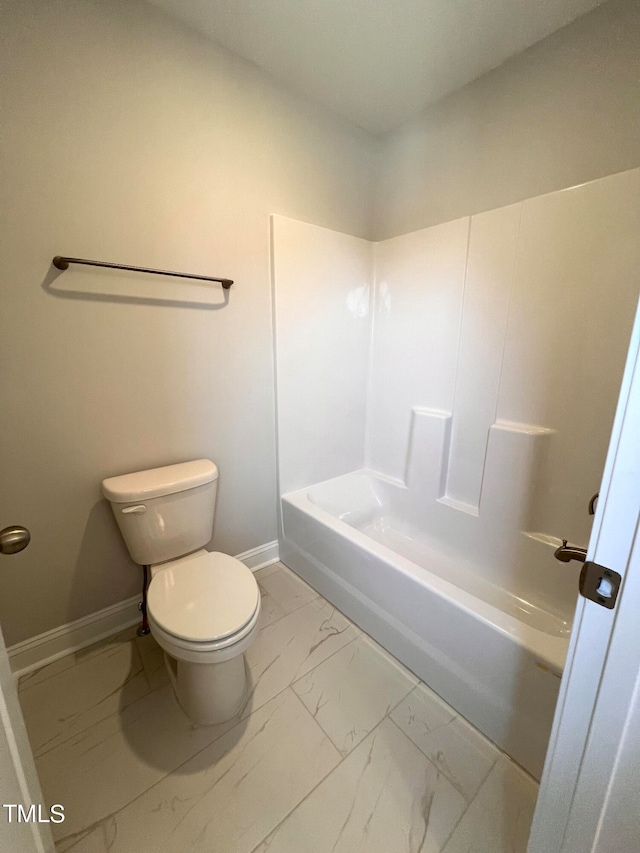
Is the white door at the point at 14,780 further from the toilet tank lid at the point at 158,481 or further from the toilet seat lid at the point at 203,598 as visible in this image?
the toilet tank lid at the point at 158,481

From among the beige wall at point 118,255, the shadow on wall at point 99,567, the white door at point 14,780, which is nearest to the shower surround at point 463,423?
the beige wall at point 118,255

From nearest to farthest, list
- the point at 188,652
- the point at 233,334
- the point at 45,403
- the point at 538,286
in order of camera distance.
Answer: the point at 188,652 → the point at 45,403 → the point at 538,286 → the point at 233,334

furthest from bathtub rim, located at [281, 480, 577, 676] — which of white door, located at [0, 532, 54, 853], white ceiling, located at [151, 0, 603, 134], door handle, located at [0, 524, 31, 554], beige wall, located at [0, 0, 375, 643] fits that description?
white ceiling, located at [151, 0, 603, 134]

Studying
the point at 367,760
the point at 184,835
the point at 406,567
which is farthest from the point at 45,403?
the point at 367,760

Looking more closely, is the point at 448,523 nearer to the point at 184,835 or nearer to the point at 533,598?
the point at 533,598

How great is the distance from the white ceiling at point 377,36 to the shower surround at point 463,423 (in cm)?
61

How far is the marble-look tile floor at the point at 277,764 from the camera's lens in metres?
0.93

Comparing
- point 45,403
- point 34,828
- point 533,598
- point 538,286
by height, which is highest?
point 538,286

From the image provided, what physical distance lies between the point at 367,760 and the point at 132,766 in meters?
0.74

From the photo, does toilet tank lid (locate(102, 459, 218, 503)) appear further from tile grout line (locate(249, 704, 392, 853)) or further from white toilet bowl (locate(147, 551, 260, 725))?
tile grout line (locate(249, 704, 392, 853))

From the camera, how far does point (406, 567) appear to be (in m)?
1.34

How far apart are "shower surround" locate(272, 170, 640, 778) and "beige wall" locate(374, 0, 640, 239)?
120 mm

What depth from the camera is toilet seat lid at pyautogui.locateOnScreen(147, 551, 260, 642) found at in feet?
3.54

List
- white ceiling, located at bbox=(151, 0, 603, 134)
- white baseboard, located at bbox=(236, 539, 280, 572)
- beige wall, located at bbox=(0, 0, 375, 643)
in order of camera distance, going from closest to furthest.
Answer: beige wall, located at bbox=(0, 0, 375, 643) → white ceiling, located at bbox=(151, 0, 603, 134) → white baseboard, located at bbox=(236, 539, 280, 572)
